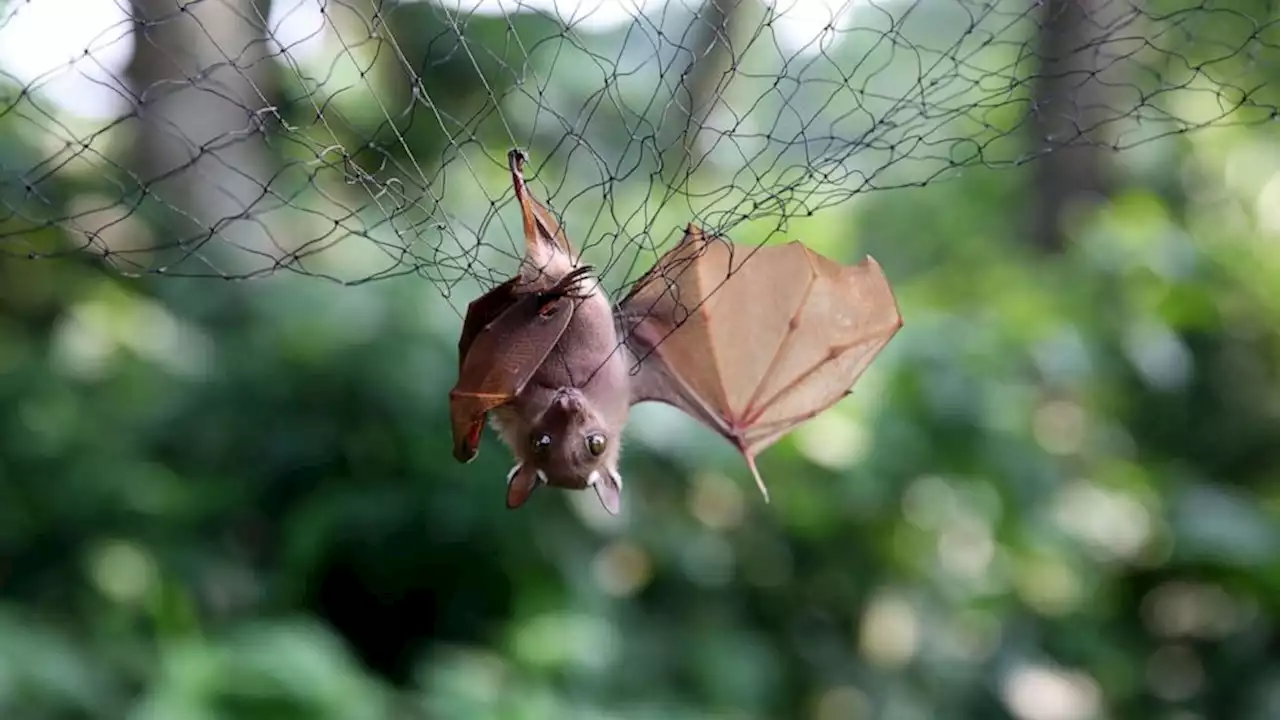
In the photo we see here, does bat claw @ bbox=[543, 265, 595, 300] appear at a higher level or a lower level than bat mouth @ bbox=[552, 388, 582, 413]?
higher

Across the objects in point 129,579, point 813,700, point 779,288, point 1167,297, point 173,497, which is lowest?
point 779,288

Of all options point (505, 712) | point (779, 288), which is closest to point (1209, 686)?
point (505, 712)

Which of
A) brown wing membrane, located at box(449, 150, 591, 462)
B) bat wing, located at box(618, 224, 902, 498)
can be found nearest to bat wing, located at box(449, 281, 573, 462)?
brown wing membrane, located at box(449, 150, 591, 462)

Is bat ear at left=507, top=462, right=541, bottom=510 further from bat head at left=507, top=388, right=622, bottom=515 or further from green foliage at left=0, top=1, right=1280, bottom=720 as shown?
green foliage at left=0, top=1, right=1280, bottom=720

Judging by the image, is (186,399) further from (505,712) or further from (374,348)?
(505,712)

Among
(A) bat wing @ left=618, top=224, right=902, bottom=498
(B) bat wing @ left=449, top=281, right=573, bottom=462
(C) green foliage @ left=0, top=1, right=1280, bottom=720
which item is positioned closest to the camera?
(B) bat wing @ left=449, top=281, right=573, bottom=462

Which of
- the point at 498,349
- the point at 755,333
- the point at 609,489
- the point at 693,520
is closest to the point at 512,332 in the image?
the point at 498,349

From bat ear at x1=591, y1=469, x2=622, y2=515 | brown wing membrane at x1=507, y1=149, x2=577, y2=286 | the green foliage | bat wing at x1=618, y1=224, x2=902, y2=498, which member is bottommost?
bat ear at x1=591, y1=469, x2=622, y2=515

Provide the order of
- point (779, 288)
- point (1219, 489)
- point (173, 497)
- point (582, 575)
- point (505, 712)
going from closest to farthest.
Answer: point (779, 288) → point (505, 712) → point (582, 575) → point (173, 497) → point (1219, 489)

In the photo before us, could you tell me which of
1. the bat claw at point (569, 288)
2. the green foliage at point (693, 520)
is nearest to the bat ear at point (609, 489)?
the bat claw at point (569, 288)
